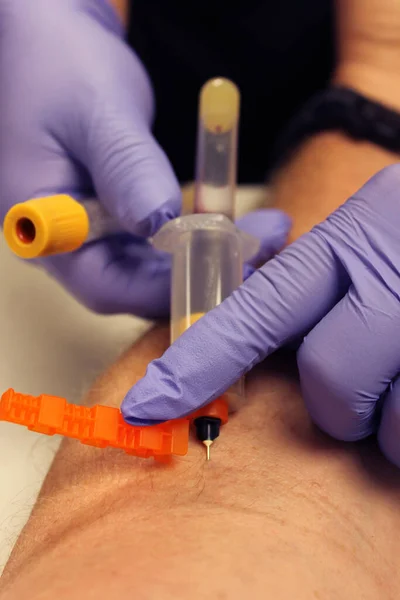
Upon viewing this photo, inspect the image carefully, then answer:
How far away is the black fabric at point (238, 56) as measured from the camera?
143cm

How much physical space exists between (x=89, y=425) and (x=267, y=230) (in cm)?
50

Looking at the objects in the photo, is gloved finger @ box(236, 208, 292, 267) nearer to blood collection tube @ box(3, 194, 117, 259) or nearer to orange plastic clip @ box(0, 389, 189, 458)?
blood collection tube @ box(3, 194, 117, 259)

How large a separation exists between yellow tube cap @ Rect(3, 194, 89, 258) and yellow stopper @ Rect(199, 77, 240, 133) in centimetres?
27

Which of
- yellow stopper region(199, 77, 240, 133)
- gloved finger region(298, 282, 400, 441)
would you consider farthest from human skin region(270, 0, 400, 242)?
gloved finger region(298, 282, 400, 441)

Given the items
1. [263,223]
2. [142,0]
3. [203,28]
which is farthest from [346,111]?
[142,0]

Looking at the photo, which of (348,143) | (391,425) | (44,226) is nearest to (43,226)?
(44,226)

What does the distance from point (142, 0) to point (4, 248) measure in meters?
0.70

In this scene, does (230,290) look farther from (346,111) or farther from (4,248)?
(4,248)

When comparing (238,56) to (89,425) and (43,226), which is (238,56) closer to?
(43,226)

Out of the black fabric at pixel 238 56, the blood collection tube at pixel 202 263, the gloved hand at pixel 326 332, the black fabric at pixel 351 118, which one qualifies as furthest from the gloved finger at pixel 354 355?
the black fabric at pixel 238 56

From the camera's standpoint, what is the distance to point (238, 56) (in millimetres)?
1482

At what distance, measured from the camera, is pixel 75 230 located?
33.8 inches

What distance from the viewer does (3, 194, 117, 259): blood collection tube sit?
2.64ft

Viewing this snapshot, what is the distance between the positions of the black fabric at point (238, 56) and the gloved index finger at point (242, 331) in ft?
2.83
